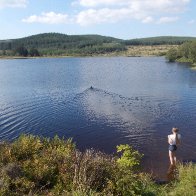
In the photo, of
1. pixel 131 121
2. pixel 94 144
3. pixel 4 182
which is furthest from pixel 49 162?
pixel 131 121

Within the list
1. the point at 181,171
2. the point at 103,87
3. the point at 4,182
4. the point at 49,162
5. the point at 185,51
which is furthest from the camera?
the point at 185,51

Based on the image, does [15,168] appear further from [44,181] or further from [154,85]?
[154,85]

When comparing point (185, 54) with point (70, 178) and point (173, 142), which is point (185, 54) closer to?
point (173, 142)

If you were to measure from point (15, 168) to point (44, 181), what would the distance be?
1.31m

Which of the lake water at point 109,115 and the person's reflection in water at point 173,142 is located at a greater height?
the person's reflection in water at point 173,142

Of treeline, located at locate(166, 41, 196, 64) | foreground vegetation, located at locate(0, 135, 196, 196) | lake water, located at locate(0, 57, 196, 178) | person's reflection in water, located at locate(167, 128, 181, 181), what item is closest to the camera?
foreground vegetation, located at locate(0, 135, 196, 196)

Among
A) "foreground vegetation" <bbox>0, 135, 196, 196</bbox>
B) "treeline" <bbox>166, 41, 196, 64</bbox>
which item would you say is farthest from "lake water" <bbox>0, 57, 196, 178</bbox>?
"treeline" <bbox>166, 41, 196, 64</bbox>

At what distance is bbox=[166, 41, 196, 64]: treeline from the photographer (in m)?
120

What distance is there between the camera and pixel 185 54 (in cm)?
12900

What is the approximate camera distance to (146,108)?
1667 inches

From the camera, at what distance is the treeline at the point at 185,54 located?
120500 mm

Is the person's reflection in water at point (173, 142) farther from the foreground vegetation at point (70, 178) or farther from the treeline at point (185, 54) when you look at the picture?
the treeline at point (185, 54)

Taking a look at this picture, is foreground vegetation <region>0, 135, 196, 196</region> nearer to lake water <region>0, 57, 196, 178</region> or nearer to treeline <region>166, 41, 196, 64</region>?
lake water <region>0, 57, 196, 178</region>

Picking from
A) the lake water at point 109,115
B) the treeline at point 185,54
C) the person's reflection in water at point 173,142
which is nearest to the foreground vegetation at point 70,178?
Result: the person's reflection in water at point 173,142
